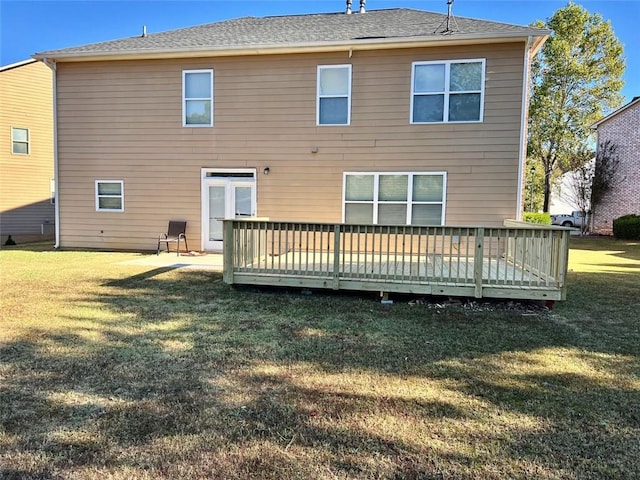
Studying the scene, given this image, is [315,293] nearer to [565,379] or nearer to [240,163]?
[565,379]

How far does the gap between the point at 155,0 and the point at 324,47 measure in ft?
19.0

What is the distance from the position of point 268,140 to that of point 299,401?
27.1 feet

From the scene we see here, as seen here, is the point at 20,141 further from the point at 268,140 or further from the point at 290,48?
the point at 290,48

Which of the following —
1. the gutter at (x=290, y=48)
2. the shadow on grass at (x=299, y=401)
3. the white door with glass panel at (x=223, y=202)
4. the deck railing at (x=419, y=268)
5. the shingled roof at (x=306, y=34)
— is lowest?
the shadow on grass at (x=299, y=401)

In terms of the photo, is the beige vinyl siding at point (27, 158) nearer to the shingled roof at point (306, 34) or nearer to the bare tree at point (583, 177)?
the shingled roof at point (306, 34)

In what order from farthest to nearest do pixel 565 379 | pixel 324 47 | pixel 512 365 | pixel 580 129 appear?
pixel 580 129 < pixel 324 47 < pixel 512 365 < pixel 565 379

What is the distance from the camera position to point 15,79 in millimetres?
16250

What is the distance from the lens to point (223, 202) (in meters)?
10.9

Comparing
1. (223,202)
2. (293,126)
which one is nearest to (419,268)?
(293,126)

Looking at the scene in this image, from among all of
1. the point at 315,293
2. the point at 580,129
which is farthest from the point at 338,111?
the point at 580,129

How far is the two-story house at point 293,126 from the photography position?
9492 millimetres

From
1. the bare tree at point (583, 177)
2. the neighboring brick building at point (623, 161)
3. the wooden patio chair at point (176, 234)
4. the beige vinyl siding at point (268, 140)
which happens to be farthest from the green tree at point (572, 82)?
the wooden patio chair at point (176, 234)

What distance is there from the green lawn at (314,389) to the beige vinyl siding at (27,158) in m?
13.2

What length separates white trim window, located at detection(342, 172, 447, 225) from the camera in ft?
32.1
